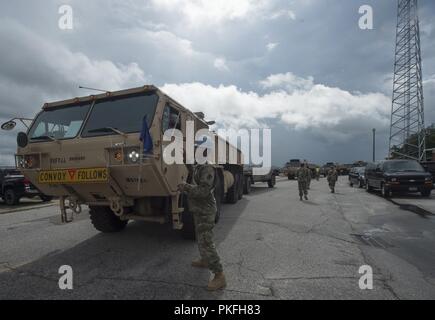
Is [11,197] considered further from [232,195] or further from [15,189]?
[232,195]

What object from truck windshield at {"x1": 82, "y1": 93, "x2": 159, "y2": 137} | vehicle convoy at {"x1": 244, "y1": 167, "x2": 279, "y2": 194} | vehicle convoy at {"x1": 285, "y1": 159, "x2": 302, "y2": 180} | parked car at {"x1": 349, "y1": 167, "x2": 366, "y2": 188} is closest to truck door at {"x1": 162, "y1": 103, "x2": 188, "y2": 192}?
truck windshield at {"x1": 82, "y1": 93, "x2": 159, "y2": 137}

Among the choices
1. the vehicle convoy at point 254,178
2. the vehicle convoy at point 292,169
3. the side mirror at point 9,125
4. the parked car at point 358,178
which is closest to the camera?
the side mirror at point 9,125

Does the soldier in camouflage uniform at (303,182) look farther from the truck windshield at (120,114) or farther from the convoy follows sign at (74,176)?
the convoy follows sign at (74,176)

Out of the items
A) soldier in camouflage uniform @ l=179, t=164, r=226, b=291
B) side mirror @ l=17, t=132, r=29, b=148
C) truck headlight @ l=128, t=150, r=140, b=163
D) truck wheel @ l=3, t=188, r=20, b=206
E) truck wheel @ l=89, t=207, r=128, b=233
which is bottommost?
truck wheel @ l=3, t=188, r=20, b=206

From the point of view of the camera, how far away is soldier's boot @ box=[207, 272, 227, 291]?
3.37m

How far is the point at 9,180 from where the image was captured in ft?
39.1

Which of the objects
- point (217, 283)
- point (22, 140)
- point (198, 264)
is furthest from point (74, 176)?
point (217, 283)

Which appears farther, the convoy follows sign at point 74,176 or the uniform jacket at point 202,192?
the convoy follows sign at point 74,176

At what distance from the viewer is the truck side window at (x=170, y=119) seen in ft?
14.8

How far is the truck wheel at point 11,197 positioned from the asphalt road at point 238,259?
5014 mm

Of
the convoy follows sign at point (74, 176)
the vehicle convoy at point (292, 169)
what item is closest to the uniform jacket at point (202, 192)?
the convoy follows sign at point (74, 176)

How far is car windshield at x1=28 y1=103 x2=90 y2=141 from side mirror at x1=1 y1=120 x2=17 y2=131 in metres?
0.33

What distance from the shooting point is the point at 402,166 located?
13445 millimetres

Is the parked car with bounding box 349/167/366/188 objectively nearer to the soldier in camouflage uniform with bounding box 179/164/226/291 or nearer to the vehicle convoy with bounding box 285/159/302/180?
the vehicle convoy with bounding box 285/159/302/180
